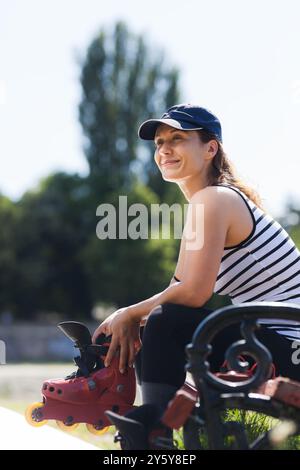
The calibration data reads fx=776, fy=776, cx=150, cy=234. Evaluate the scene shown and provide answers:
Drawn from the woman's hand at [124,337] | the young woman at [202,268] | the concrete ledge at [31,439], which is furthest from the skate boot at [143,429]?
the concrete ledge at [31,439]

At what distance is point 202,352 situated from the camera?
1.82 metres

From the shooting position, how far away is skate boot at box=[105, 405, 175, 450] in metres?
2.02

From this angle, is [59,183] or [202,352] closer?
[202,352]

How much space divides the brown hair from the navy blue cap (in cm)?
3

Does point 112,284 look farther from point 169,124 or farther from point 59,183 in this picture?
point 169,124

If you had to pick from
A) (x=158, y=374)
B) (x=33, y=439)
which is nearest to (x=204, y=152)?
(x=158, y=374)

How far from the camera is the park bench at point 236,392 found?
1.81 meters

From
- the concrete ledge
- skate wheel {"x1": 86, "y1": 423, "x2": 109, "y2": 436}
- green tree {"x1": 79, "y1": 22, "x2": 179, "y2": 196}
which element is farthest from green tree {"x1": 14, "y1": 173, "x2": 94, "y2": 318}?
skate wheel {"x1": 86, "y1": 423, "x2": 109, "y2": 436}

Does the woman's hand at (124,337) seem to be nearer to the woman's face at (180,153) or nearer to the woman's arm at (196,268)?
the woman's arm at (196,268)

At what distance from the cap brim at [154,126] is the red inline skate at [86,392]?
71 cm

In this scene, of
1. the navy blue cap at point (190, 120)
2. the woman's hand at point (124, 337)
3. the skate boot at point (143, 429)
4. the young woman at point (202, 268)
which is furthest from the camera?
the navy blue cap at point (190, 120)
